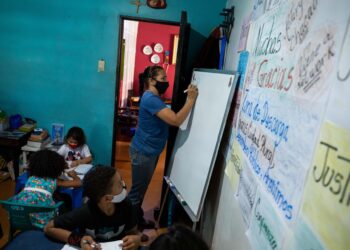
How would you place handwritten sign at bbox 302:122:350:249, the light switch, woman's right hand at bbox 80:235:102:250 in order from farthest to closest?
the light switch
woman's right hand at bbox 80:235:102:250
handwritten sign at bbox 302:122:350:249

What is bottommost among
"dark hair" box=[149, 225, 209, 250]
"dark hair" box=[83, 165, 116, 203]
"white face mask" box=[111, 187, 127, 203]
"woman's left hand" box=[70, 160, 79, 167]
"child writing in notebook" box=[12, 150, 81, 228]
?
"woman's left hand" box=[70, 160, 79, 167]

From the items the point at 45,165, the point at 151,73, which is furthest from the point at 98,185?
the point at 151,73

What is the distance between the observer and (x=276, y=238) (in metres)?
0.88

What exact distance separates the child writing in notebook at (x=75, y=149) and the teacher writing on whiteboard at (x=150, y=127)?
83cm

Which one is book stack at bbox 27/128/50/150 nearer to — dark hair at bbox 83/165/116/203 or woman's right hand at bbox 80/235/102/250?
dark hair at bbox 83/165/116/203

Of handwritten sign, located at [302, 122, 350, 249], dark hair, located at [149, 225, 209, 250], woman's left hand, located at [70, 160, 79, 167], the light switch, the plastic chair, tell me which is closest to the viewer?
handwritten sign, located at [302, 122, 350, 249]

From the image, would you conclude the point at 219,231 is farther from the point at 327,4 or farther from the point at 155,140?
the point at 327,4

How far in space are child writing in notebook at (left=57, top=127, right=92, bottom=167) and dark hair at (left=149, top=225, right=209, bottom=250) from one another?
217 cm

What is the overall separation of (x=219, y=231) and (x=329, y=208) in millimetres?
1197

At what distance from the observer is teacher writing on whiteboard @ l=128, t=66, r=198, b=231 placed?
2.05m

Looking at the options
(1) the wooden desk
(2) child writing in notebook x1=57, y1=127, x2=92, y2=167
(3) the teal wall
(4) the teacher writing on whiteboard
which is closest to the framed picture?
(3) the teal wall

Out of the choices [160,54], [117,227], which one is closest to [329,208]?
[117,227]

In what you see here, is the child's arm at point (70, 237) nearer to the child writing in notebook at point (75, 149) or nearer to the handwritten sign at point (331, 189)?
the handwritten sign at point (331, 189)

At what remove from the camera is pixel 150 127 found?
2189 millimetres
